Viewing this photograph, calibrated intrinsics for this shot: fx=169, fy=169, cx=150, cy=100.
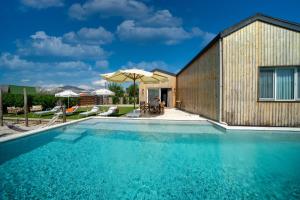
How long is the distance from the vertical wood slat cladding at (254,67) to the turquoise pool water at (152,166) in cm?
118

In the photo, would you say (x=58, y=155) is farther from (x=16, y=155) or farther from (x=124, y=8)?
(x=124, y=8)

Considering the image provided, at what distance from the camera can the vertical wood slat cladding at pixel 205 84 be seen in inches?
308

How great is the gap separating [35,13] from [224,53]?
14.7 m

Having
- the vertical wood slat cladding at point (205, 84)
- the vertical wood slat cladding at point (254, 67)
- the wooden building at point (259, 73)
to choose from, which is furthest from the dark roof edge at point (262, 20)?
the vertical wood slat cladding at point (205, 84)

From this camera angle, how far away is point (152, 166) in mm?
3732

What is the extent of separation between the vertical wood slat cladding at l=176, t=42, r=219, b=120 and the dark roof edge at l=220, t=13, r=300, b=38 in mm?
692

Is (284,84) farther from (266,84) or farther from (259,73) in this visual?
(259,73)

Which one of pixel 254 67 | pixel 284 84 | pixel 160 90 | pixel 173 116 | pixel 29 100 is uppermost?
pixel 254 67

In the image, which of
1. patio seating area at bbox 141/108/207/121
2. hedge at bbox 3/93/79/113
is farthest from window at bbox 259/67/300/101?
hedge at bbox 3/93/79/113

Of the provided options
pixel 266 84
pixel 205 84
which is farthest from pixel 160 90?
pixel 266 84

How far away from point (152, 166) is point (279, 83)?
6.31 metres

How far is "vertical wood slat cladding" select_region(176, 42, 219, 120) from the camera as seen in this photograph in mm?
7823

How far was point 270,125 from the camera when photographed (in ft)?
22.8

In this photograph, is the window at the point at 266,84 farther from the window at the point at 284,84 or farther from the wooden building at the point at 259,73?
the window at the point at 284,84
